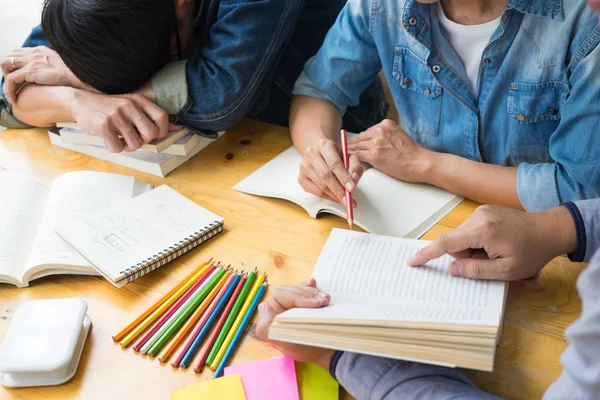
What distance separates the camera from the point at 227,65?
124 centimetres

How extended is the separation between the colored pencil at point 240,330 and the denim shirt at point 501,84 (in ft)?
1.62

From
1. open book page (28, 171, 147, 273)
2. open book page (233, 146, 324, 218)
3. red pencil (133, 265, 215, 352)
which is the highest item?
open book page (233, 146, 324, 218)

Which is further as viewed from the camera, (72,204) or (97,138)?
(97,138)

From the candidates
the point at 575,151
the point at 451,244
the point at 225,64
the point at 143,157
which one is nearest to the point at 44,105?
the point at 143,157

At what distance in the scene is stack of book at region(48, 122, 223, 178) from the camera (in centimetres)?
126

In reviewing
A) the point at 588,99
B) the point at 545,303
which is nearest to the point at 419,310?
the point at 545,303

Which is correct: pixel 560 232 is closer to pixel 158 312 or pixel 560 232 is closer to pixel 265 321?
pixel 265 321

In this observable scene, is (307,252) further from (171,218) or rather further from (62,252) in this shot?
(62,252)

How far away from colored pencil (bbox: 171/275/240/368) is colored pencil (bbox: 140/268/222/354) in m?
0.04

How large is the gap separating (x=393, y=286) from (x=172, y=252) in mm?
401

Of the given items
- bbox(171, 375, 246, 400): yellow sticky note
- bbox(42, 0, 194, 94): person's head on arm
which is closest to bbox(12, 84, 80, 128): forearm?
bbox(42, 0, 194, 94): person's head on arm

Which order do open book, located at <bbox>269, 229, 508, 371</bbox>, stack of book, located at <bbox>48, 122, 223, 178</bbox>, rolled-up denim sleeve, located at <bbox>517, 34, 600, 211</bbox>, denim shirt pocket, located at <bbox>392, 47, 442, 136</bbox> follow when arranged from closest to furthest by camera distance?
open book, located at <bbox>269, 229, 508, 371</bbox> → rolled-up denim sleeve, located at <bbox>517, 34, 600, 211</bbox> → denim shirt pocket, located at <bbox>392, 47, 442, 136</bbox> → stack of book, located at <bbox>48, 122, 223, 178</bbox>

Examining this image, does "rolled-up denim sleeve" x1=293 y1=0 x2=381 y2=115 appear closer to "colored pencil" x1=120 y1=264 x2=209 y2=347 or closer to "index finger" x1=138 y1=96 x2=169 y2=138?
"index finger" x1=138 y1=96 x2=169 y2=138

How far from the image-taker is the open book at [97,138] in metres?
1.26
